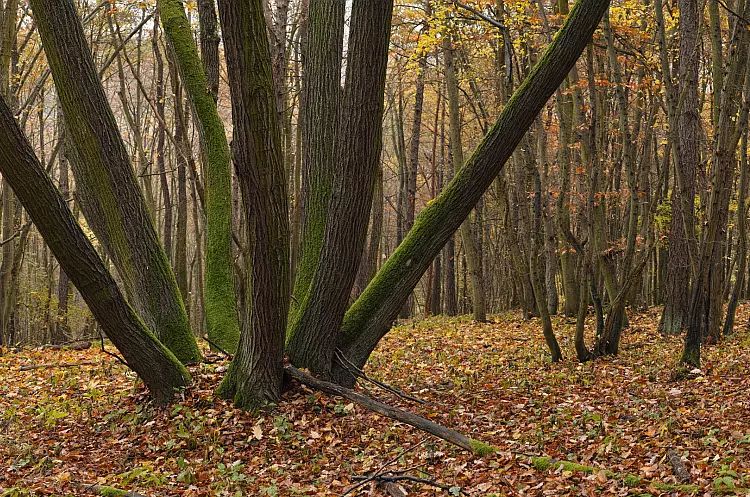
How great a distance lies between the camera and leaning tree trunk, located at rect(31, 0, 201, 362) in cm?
643

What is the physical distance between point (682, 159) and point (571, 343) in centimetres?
358

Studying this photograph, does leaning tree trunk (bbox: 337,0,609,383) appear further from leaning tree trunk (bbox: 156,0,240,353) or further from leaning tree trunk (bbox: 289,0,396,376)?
leaning tree trunk (bbox: 156,0,240,353)

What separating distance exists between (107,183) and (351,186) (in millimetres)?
2544

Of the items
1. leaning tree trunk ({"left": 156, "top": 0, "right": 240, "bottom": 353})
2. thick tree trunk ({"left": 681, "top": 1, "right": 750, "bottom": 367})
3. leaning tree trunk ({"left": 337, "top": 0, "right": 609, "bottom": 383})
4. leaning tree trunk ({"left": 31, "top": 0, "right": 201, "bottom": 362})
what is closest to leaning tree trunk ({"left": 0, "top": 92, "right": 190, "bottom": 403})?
leaning tree trunk ({"left": 31, "top": 0, "right": 201, "bottom": 362})

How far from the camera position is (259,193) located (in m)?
5.65

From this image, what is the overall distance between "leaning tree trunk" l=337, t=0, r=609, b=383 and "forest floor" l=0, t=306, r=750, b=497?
3.03 ft

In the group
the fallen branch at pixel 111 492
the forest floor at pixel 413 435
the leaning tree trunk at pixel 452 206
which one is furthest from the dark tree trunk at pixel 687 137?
the fallen branch at pixel 111 492

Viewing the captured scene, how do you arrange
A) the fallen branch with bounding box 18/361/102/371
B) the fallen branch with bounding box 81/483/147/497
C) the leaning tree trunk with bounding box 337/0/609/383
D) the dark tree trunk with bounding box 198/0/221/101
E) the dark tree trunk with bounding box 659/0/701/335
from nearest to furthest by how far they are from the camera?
1. the fallen branch with bounding box 81/483/147/497
2. the leaning tree trunk with bounding box 337/0/609/383
3. the dark tree trunk with bounding box 198/0/221/101
4. the dark tree trunk with bounding box 659/0/701/335
5. the fallen branch with bounding box 18/361/102/371

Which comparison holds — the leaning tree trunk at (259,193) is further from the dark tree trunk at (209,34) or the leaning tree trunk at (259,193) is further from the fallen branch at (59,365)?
the fallen branch at (59,365)

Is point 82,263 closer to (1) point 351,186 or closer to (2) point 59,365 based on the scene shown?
(1) point 351,186

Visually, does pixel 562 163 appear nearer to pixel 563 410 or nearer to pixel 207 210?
pixel 563 410

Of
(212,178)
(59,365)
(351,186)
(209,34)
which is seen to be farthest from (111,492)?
(59,365)

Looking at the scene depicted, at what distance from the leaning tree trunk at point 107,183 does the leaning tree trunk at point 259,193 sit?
4.54ft

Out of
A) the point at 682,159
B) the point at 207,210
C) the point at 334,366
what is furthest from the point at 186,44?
the point at 682,159
